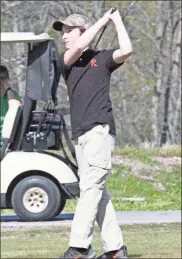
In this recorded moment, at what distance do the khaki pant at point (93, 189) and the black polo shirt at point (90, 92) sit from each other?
0.08 m

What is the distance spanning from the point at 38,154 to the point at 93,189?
554 centimetres

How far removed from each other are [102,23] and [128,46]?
27 cm

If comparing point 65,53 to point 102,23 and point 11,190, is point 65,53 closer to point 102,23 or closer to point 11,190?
point 102,23

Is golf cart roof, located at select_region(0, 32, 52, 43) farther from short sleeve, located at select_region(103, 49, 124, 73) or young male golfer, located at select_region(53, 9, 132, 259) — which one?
short sleeve, located at select_region(103, 49, 124, 73)

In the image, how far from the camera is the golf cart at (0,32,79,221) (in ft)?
42.9

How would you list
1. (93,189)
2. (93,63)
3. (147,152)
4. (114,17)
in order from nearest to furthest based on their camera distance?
(114,17)
(93,189)
(93,63)
(147,152)

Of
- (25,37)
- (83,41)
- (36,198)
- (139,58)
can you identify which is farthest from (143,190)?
(139,58)

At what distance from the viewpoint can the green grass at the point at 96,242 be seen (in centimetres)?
962

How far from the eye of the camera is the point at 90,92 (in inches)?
307

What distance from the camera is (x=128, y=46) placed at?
7.65 meters

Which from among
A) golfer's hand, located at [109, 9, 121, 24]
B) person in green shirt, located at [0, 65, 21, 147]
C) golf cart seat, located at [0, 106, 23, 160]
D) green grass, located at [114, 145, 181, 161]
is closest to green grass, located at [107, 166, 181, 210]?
green grass, located at [114, 145, 181, 161]

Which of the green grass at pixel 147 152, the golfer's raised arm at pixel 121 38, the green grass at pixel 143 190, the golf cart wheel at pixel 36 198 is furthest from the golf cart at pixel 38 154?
the green grass at pixel 147 152

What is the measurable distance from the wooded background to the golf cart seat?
45.2 ft

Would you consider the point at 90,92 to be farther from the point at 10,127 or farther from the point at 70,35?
the point at 10,127
